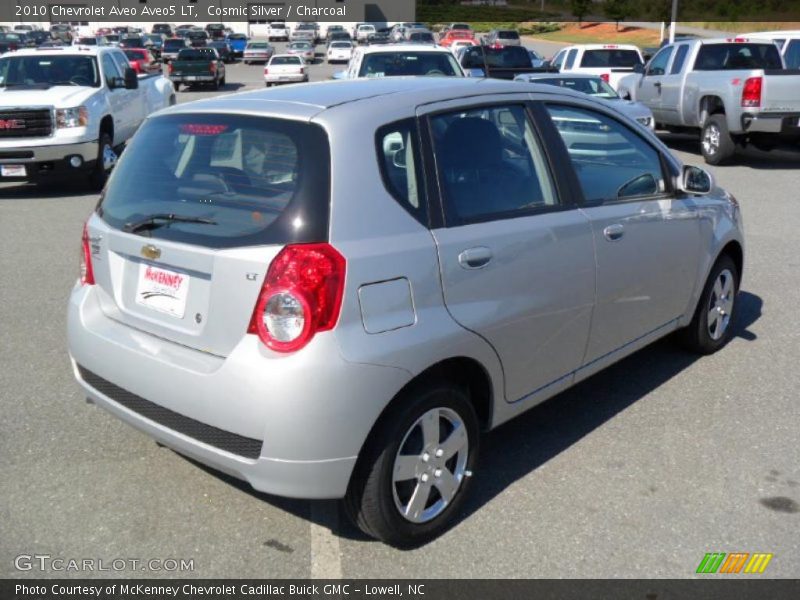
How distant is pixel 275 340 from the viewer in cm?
309

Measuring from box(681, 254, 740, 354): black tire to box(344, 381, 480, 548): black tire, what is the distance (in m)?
2.38

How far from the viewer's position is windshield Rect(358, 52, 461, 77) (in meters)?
13.5

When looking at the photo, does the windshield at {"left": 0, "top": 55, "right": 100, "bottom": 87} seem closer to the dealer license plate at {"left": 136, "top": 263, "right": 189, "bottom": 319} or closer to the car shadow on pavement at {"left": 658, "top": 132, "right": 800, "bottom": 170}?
the dealer license plate at {"left": 136, "top": 263, "right": 189, "bottom": 319}

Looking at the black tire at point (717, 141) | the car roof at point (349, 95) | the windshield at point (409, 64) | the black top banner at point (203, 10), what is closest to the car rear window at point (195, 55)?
the windshield at point (409, 64)

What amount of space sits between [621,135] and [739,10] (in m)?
71.5

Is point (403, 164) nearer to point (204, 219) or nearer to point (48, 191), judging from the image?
point (204, 219)

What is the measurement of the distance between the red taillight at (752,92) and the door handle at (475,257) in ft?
Answer: 36.8

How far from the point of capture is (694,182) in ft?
16.5

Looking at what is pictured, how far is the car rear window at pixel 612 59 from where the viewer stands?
64.6 feet

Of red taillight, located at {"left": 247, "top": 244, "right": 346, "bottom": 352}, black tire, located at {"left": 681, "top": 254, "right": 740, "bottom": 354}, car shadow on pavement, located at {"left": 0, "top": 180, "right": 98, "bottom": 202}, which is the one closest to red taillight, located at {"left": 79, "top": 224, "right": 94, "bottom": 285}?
red taillight, located at {"left": 247, "top": 244, "right": 346, "bottom": 352}

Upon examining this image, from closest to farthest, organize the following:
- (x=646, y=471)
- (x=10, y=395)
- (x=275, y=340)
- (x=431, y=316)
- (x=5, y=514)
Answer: (x=275, y=340)
(x=431, y=316)
(x=5, y=514)
(x=646, y=471)
(x=10, y=395)

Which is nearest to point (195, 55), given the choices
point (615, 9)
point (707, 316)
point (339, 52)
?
point (339, 52)
